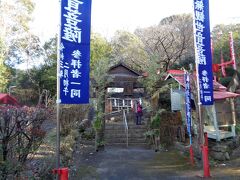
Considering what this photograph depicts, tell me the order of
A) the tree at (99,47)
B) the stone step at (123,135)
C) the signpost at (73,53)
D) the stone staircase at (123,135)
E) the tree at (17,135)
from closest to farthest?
the signpost at (73,53), the tree at (17,135), the stone staircase at (123,135), the stone step at (123,135), the tree at (99,47)

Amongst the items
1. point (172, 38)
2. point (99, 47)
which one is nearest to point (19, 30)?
point (99, 47)

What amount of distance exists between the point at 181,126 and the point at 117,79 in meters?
6.51

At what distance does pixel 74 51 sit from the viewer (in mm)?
5797

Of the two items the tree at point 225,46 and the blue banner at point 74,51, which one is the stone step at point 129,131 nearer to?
the blue banner at point 74,51

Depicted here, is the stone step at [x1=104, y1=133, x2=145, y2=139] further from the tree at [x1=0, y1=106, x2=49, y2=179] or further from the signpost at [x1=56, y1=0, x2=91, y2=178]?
the signpost at [x1=56, y1=0, x2=91, y2=178]

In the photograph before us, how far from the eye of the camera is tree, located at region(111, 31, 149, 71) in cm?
2967

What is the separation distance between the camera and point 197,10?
887 centimetres

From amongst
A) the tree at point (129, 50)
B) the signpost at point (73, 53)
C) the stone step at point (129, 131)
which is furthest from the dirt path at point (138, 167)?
the tree at point (129, 50)

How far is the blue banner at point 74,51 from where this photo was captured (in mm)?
5629

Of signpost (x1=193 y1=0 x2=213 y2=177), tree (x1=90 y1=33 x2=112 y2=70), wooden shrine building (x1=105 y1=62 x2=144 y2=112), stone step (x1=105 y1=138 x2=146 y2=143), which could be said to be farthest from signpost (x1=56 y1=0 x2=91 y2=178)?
tree (x1=90 y1=33 x2=112 y2=70)

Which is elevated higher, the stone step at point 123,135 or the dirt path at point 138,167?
the stone step at point 123,135

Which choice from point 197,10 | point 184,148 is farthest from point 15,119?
point 184,148

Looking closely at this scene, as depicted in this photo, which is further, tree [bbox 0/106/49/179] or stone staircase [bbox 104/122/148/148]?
stone staircase [bbox 104/122/148/148]

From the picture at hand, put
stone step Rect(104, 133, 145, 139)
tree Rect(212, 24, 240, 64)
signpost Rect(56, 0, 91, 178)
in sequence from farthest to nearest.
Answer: tree Rect(212, 24, 240, 64) → stone step Rect(104, 133, 145, 139) → signpost Rect(56, 0, 91, 178)
